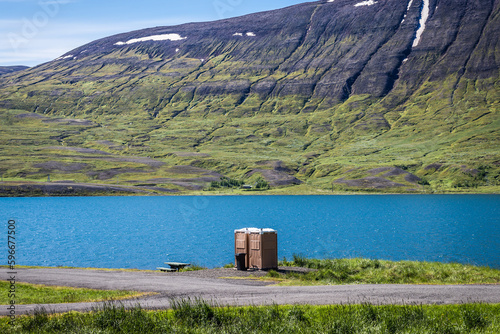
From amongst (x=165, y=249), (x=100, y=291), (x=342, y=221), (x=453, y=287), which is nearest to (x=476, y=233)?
(x=342, y=221)

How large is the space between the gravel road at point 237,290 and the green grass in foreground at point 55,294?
4.56ft

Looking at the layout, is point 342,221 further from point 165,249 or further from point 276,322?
point 276,322

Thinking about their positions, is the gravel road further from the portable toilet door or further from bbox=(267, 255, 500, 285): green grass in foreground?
the portable toilet door

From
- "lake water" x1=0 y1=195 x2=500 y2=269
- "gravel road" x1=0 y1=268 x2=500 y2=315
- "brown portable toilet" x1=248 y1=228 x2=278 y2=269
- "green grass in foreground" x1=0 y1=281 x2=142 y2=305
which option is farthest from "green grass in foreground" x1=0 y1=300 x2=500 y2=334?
"lake water" x1=0 y1=195 x2=500 y2=269

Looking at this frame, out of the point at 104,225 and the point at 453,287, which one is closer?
the point at 453,287

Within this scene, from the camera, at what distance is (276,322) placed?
19812 mm

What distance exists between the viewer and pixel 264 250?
4144 centimetres

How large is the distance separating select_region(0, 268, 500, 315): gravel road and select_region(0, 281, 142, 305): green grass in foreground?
1.39 m

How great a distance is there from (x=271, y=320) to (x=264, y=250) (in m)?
21.3

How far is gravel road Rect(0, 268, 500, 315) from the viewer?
24.4 meters

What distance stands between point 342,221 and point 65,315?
109 m

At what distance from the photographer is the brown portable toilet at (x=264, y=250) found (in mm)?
41344

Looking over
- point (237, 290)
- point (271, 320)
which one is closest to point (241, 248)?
point (237, 290)

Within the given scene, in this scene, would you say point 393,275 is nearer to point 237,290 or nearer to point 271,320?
point 237,290
